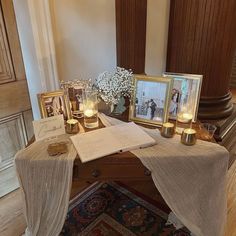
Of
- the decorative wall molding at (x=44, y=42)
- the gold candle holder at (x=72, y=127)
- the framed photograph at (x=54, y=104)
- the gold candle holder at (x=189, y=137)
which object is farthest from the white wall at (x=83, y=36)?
the gold candle holder at (x=189, y=137)

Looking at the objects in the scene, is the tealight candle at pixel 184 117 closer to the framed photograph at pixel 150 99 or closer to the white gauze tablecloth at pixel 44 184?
the framed photograph at pixel 150 99

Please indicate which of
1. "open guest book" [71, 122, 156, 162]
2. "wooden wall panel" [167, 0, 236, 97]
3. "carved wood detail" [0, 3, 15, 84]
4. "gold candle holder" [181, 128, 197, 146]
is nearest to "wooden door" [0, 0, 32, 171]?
"carved wood detail" [0, 3, 15, 84]

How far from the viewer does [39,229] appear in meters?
1.15

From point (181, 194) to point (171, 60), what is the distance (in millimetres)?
1219

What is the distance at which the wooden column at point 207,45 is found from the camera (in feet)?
5.51

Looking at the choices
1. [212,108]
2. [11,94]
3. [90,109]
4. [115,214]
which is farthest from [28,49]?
[212,108]

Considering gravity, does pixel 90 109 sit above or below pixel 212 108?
above

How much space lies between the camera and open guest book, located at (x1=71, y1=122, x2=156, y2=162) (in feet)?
3.47

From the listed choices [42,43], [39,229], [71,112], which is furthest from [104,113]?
[39,229]

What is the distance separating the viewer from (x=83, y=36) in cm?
153

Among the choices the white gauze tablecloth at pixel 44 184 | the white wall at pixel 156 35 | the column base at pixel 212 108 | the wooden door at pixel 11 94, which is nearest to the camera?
the white gauze tablecloth at pixel 44 184

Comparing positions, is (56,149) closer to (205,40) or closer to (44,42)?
(44,42)

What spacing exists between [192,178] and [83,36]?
3.61ft

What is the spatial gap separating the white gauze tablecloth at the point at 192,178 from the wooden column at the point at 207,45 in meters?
0.93
